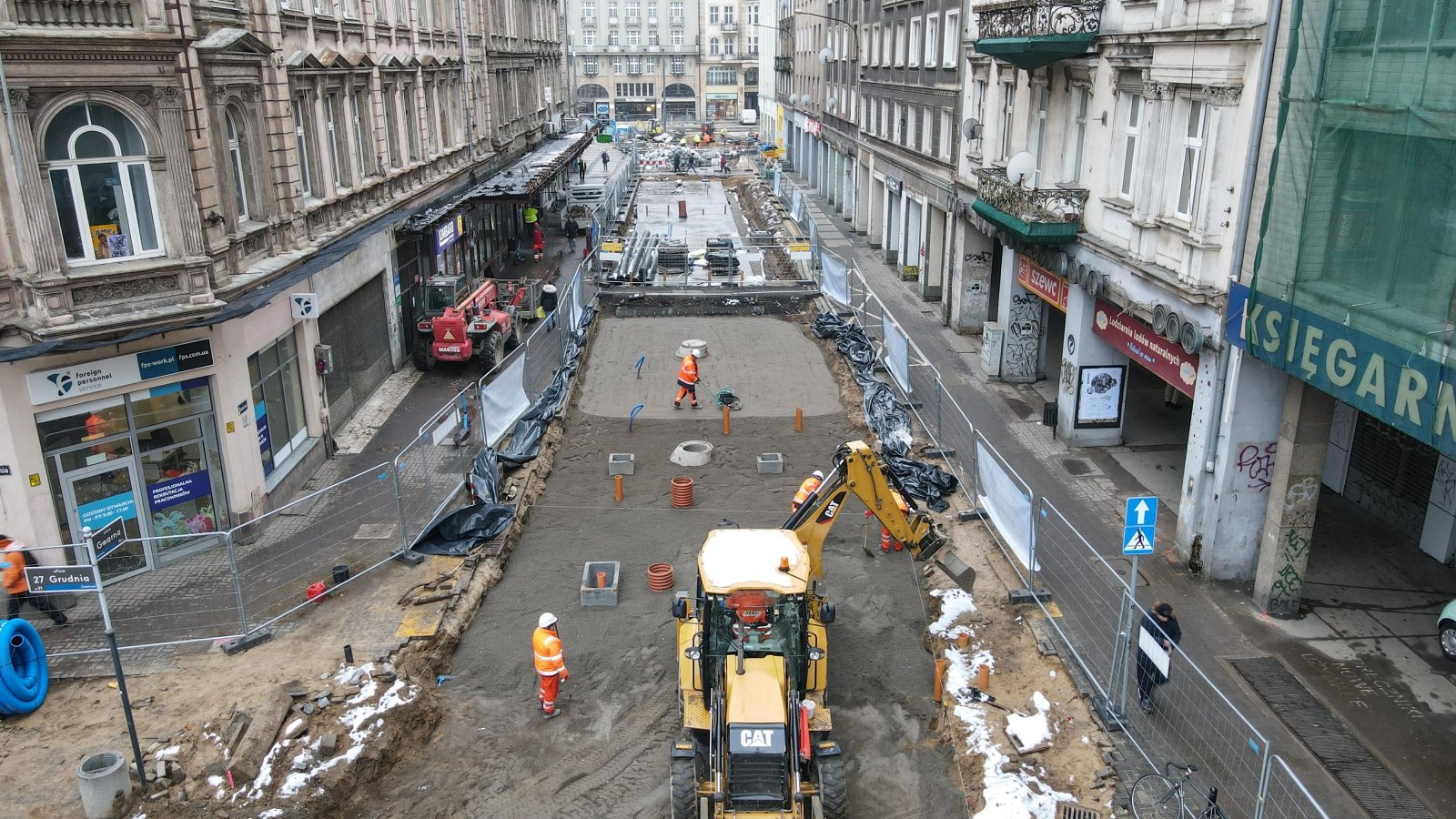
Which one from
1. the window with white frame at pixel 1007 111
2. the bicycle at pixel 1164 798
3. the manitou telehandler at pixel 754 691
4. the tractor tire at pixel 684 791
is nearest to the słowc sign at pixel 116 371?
the manitou telehandler at pixel 754 691

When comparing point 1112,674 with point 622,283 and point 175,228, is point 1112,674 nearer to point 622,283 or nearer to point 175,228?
point 175,228

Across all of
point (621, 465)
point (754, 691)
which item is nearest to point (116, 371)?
point (621, 465)

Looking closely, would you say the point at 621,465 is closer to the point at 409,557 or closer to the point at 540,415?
the point at 540,415

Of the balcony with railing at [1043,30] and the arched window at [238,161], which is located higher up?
the balcony with railing at [1043,30]

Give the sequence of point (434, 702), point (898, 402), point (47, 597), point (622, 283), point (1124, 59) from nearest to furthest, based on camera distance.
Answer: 1. point (434, 702)
2. point (47, 597)
3. point (1124, 59)
4. point (898, 402)
5. point (622, 283)

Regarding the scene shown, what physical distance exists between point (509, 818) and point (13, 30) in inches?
462

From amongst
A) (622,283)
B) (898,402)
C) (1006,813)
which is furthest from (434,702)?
(622,283)

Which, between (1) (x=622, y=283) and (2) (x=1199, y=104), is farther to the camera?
(1) (x=622, y=283)

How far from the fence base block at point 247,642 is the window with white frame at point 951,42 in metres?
23.1

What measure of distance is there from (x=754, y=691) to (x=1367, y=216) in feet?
28.7

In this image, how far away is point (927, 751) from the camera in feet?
36.8

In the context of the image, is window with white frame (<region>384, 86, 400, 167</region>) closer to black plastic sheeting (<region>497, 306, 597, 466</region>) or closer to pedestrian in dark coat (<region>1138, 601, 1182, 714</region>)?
black plastic sheeting (<region>497, 306, 597, 466</region>)

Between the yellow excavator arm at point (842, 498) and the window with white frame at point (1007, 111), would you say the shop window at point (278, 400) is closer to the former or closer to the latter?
the yellow excavator arm at point (842, 498)

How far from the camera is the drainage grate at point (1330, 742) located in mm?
10156
